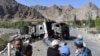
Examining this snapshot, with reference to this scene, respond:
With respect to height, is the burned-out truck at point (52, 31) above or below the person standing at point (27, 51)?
below

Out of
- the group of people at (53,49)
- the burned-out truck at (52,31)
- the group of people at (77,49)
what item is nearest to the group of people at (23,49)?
the group of people at (53,49)

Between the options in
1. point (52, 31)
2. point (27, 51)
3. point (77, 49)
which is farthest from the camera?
point (52, 31)

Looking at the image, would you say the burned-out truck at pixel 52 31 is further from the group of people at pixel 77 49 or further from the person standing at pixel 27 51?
the person standing at pixel 27 51

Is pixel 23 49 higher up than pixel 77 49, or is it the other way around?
pixel 23 49

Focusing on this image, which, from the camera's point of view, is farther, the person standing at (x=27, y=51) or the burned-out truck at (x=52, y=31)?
the burned-out truck at (x=52, y=31)

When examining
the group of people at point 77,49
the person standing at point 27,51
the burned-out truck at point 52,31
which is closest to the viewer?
the person standing at point 27,51

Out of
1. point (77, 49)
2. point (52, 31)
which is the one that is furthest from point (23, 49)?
point (52, 31)

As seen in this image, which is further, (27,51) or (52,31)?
(52,31)


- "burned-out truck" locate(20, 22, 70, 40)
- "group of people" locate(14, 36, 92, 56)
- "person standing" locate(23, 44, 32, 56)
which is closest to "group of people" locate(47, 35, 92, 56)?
"group of people" locate(14, 36, 92, 56)

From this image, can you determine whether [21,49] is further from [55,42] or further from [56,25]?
[56,25]

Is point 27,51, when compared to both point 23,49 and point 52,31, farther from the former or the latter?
point 52,31

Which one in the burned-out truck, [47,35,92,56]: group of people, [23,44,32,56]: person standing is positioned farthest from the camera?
the burned-out truck

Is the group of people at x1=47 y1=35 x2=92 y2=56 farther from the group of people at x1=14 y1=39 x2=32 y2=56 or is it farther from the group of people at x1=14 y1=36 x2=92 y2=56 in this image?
the group of people at x1=14 y1=39 x2=32 y2=56

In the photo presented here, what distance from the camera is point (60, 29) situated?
164 ft
